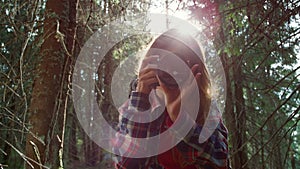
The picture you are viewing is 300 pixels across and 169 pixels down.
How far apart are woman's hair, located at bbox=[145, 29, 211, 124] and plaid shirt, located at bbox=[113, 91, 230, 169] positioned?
95 millimetres

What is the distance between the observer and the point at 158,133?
120cm

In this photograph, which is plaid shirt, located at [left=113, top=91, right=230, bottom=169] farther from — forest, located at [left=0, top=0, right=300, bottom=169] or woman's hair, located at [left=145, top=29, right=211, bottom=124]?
forest, located at [left=0, top=0, right=300, bottom=169]

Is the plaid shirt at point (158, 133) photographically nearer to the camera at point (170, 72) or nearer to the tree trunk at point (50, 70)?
the camera at point (170, 72)

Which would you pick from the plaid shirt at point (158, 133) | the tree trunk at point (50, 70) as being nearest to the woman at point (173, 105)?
the plaid shirt at point (158, 133)

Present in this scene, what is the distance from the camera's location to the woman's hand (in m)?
1.20

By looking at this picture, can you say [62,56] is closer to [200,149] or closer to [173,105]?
[173,105]

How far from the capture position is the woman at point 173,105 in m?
1.16

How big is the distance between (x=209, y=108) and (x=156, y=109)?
7.8 inches

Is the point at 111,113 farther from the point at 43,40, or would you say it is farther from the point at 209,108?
the point at 209,108

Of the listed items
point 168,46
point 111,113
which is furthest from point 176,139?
point 111,113

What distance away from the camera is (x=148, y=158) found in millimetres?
1181

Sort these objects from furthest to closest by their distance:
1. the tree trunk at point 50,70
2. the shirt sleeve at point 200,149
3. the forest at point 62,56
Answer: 1. the tree trunk at point 50,70
2. the forest at point 62,56
3. the shirt sleeve at point 200,149

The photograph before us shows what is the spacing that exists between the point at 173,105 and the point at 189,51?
219 millimetres

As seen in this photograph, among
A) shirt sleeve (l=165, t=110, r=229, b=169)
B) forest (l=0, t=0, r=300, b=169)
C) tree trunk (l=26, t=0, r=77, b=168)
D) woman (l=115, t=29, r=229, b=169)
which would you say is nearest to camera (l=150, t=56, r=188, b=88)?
woman (l=115, t=29, r=229, b=169)
